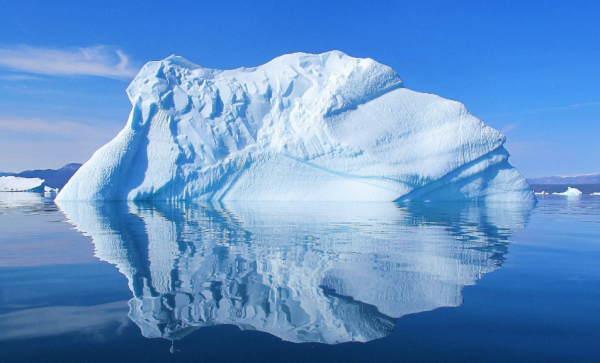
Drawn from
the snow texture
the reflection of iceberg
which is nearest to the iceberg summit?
the reflection of iceberg

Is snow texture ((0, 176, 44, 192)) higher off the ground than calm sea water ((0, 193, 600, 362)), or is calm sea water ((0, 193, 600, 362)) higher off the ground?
snow texture ((0, 176, 44, 192))

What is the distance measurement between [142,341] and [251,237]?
339cm

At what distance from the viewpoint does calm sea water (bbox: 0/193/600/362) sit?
1.85 m

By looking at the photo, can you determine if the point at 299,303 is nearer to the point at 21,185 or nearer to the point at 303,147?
the point at 303,147

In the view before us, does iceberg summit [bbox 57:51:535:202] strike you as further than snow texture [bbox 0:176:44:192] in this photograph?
No

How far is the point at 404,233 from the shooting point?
582 cm

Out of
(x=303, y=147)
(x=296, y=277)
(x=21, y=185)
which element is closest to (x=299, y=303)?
(x=296, y=277)

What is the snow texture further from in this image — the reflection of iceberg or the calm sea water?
the calm sea water

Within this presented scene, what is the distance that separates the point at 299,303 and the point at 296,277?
1.95 ft

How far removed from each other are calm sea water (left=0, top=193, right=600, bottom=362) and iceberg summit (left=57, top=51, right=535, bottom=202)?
442 inches

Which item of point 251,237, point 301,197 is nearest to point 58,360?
point 251,237

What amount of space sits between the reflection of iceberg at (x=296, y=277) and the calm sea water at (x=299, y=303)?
1 centimetres

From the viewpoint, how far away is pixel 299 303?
2.44m

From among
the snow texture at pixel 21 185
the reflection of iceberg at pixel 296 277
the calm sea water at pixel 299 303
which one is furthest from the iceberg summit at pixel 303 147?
the snow texture at pixel 21 185
